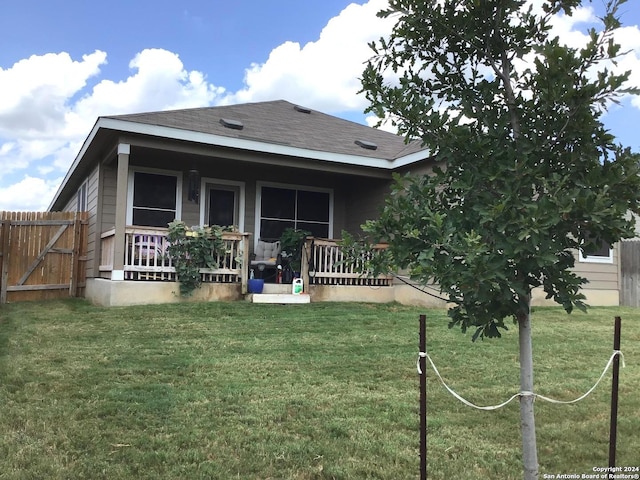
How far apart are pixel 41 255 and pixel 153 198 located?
8.18 feet

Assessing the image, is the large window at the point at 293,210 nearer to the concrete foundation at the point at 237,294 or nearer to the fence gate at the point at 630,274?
the concrete foundation at the point at 237,294

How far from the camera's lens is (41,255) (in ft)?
33.6

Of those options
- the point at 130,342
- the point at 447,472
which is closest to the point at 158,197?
the point at 130,342

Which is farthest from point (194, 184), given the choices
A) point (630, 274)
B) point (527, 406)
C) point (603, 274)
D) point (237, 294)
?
point (630, 274)

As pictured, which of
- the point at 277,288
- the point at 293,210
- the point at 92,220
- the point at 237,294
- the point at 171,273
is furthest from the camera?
the point at 293,210

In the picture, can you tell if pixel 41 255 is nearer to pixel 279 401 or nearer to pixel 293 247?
pixel 293 247

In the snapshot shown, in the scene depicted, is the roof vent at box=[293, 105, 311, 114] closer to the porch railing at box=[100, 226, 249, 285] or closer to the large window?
the large window

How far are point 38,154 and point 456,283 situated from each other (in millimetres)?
32121

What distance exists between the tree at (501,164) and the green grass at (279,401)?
4.01 ft

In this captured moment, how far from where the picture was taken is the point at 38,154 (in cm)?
2928

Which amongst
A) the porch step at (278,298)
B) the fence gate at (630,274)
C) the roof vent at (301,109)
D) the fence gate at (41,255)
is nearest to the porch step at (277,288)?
the porch step at (278,298)

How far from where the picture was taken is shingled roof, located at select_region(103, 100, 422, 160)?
9203mm

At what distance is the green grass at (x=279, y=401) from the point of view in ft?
9.92

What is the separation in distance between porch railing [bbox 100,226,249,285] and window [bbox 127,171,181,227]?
891mm
